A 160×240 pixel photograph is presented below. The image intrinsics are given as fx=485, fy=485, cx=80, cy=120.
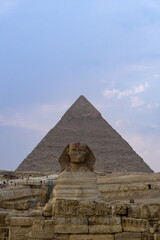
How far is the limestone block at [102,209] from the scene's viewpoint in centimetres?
401

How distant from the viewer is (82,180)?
23.8ft

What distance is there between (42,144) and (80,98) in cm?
1494

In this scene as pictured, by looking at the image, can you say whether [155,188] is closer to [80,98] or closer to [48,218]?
[48,218]

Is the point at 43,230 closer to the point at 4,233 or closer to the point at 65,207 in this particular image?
the point at 65,207

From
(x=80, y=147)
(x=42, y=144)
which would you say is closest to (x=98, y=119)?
(x=42, y=144)

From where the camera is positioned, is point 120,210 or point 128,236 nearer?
point 128,236

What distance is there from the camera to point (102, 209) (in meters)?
4.02

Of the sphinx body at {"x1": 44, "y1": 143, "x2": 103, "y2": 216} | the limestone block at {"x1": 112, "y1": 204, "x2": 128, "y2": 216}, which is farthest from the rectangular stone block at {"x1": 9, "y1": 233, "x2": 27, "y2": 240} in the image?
the sphinx body at {"x1": 44, "y1": 143, "x2": 103, "y2": 216}

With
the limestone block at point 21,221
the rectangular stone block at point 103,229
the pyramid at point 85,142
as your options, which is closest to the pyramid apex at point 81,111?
the pyramid at point 85,142

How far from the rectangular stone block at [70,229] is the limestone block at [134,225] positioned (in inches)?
13.7

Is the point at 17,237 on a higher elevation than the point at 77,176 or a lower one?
lower

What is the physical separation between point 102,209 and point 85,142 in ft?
381

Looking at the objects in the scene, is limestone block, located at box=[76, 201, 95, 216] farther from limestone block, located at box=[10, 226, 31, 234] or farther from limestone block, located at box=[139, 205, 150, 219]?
limestone block, located at box=[10, 226, 31, 234]

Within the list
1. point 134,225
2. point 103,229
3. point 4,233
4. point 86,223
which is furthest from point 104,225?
point 4,233
